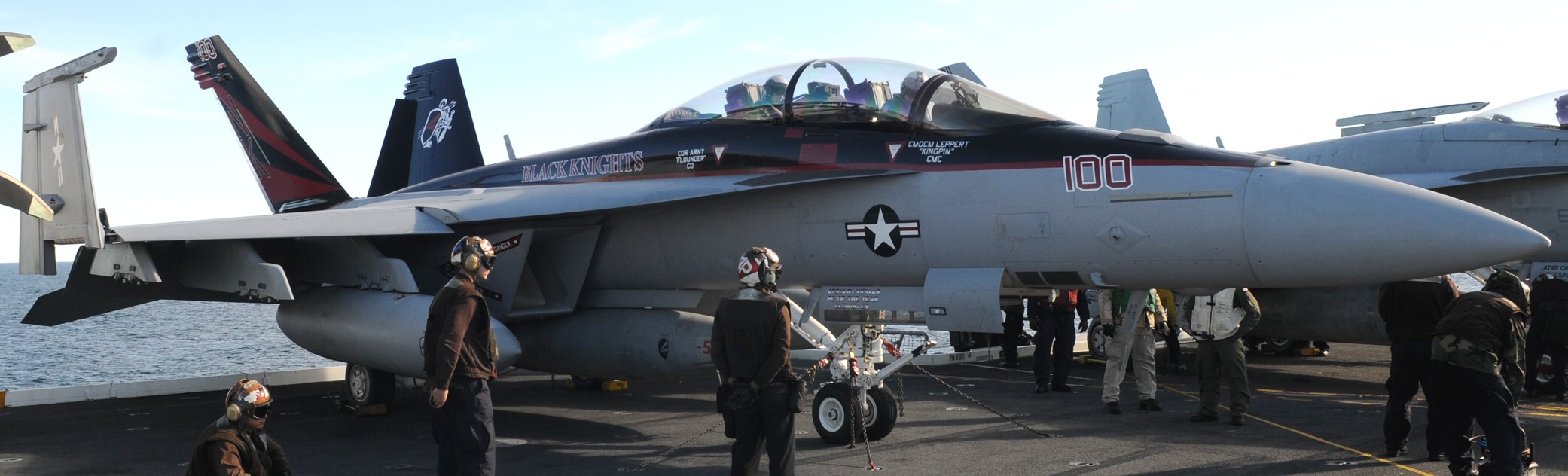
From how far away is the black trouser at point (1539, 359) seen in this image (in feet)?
34.5

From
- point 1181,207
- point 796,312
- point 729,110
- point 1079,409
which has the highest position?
point 729,110

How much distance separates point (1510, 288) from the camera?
7770 mm

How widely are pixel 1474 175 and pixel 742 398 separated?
9.24 m

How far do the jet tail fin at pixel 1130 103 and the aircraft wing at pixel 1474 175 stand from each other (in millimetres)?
9130

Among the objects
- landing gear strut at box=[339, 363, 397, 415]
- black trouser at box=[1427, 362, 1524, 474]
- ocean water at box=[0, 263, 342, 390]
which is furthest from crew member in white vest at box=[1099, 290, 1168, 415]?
ocean water at box=[0, 263, 342, 390]

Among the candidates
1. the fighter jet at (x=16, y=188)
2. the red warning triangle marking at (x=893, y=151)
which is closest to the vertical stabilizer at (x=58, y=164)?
the fighter jet at (x=16, y=188)

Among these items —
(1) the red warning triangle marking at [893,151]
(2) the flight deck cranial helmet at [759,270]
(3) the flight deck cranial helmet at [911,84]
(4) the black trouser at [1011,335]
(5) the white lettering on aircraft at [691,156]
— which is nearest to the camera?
(2) the flight deck cranial helmet at [759,270]

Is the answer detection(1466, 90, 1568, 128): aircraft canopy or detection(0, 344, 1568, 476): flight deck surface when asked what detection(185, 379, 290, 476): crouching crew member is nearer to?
detection(0, 344, 1568, 476): flight deck surface

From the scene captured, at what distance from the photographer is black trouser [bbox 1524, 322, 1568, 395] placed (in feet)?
34.5

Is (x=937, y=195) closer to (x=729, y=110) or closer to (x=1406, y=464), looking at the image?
(x=729, y=110)

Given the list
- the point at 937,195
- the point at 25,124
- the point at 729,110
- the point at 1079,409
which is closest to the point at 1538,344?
the point at 1079,409

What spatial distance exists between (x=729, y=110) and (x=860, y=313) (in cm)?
202

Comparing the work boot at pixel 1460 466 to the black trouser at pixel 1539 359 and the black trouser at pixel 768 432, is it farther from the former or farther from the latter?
the black trouser at pixel 1539 359

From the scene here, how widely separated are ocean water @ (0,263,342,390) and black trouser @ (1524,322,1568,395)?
53.7ft
